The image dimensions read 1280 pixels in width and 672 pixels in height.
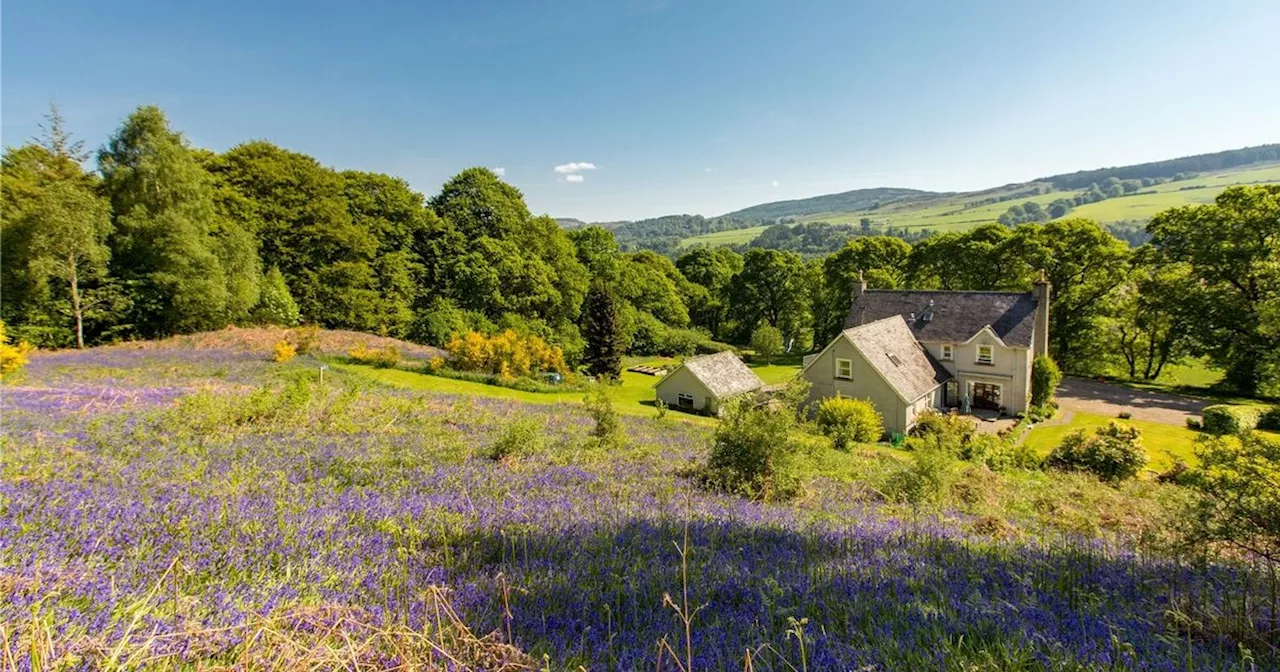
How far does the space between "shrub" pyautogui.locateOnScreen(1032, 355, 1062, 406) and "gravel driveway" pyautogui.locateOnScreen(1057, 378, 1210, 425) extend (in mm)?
2122

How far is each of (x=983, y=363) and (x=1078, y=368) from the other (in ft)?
48.7

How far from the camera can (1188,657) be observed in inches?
111

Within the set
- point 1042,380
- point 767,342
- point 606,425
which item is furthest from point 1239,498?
point 767,342

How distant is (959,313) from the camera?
3291cm

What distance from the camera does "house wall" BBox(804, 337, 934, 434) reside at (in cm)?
2645

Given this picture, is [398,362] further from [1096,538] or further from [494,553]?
[1096,538]

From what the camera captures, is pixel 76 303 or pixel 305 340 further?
pixel 305 340

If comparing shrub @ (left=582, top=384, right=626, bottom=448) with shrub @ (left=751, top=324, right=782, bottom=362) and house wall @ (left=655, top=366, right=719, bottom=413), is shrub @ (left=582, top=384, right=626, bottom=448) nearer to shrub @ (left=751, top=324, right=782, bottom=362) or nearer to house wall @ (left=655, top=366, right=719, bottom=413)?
house wall @ (left=655, top=366, right=719, bottom=413)

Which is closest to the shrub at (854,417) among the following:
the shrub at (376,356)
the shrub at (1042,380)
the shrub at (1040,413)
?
the shrub at (1040,413)

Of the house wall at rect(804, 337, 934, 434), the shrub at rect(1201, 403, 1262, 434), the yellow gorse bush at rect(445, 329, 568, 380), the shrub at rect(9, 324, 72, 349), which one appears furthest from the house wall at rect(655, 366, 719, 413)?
the shrub at rect(9, 324, 72, 349)

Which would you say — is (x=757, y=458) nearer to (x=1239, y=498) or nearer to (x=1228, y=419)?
(x=1239, y=498)

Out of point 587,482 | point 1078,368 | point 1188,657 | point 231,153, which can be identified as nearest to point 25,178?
point 231,153

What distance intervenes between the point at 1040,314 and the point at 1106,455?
17.1 meters

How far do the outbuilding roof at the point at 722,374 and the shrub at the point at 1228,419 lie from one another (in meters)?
20.5
